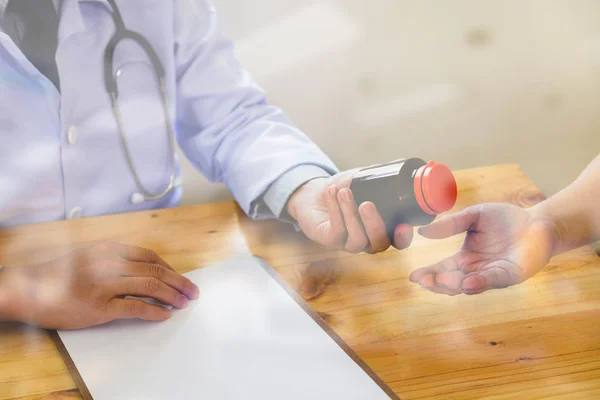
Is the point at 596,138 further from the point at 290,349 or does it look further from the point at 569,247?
the point at 290,349

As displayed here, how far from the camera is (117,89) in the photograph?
625mm

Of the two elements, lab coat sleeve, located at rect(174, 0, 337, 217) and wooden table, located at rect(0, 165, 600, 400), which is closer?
wooden table, located at rect(0, 165, 600, 400)

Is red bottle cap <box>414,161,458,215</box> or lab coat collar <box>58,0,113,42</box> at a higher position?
lab coat collar <box>58,0,113,42</box>

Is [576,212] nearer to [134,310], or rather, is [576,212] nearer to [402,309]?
[402,309]

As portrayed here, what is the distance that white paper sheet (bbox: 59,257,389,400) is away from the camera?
36cm

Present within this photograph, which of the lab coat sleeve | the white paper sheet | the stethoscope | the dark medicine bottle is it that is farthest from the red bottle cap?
the stethoscope

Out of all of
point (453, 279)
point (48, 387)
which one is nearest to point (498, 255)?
point (453, 279)

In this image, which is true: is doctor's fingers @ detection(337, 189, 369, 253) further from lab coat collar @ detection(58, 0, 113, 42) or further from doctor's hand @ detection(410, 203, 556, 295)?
lab coat collar @ detection(58, 0, 113, 42)

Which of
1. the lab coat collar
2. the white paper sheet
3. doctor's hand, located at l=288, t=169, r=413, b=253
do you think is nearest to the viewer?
the white paper sheet

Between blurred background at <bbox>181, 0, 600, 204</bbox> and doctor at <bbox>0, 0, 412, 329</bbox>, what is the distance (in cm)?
9

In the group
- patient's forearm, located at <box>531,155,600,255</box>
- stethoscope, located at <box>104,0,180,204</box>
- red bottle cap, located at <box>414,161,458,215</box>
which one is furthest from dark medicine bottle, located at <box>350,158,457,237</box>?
stethoscope, located at <box>104,0,180,204</box>

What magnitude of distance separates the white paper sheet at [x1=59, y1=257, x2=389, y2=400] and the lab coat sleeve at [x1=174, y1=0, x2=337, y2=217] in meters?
0.22

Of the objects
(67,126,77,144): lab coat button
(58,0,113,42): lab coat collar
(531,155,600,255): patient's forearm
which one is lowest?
(531,155,600,255): patient's forearm

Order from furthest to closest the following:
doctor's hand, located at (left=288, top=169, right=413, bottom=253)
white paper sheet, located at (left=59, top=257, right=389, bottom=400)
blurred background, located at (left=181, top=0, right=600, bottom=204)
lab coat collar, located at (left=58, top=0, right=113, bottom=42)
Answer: blurred background, located at (left=181, top=0, right=600, bottom=204)
lab coat collar, located at (left=58, top=0, right=113, bottom=42)
doctor's hand, located at (left=288, top=169, right=413, bottom=253)
white paper sheet, located at (left=59, top=257, right=389, bottom=400)
